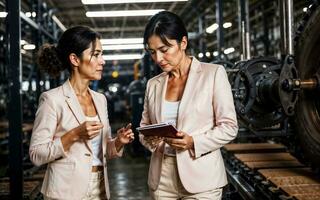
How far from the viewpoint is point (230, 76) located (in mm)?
4469

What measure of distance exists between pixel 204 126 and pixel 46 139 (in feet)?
2.37

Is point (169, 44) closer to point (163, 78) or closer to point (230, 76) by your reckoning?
point (163, 78)

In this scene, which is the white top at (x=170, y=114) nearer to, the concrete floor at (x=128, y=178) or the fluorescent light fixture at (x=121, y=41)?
the concrete floor at (x=128, y=178)

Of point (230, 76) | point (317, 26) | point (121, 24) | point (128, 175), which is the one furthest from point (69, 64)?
point (121, 24)

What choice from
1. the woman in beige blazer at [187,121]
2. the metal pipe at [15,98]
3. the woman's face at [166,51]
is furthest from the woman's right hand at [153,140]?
the metal pipe at [15,98]

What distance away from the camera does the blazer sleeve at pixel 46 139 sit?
201 cm

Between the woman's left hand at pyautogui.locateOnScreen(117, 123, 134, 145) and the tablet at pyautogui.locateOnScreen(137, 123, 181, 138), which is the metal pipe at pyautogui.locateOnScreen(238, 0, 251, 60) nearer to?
the woman's left hand at pyautogui.locateOnScreen(117, 123, 134, 145)

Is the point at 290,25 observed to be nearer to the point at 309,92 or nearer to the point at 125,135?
the point at 309,92

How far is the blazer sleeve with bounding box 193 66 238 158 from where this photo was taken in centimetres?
206

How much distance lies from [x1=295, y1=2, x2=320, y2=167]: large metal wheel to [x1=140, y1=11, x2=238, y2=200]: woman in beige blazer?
1.34m

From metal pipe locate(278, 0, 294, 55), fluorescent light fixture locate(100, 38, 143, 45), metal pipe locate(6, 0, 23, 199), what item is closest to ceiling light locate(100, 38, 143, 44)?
fluorescent light fixture locate(100, 38, 143, 45)

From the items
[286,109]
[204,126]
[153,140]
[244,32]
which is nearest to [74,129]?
[153,140]

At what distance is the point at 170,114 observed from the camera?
218cm

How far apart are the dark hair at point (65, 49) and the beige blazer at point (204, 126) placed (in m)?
0.47
